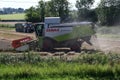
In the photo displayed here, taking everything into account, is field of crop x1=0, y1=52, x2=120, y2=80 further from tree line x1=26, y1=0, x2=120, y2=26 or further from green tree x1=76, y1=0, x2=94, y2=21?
green tree x1=76, y1=0, x2=94, y2=21

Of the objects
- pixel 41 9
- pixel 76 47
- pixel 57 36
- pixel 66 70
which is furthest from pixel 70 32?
pixel 41 9

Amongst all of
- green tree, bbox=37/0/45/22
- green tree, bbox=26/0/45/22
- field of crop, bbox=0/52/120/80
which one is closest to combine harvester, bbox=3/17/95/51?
field of crop, bbox=0/52/120/80

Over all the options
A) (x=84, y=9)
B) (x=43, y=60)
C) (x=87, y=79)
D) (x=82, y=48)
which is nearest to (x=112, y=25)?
(x=84, y=9)

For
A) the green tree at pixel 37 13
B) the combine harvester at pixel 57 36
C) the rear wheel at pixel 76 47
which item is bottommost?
the green tree at pixel 37 13

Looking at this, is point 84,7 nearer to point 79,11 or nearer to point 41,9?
point 79,11

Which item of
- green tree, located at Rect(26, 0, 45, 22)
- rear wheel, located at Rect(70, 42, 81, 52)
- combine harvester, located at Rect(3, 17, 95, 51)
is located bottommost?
green tree, located at Rect(26, 0, 45, 22)

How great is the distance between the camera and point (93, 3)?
220ft

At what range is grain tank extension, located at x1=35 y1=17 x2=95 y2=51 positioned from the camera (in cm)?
2472

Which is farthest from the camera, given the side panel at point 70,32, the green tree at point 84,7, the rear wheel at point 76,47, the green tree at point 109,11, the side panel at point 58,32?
the green tree at point 84,7

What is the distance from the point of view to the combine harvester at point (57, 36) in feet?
81.1

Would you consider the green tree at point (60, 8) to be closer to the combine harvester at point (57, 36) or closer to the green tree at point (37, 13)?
the green tree at point (37, 13)

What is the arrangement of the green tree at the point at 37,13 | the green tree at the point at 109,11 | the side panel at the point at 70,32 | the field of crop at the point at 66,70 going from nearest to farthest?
the field of crop at the point at 66,70 < the side panel at the point at 70,32 < the green tree at the point at 109,11 < the green tree at the point at 37,13

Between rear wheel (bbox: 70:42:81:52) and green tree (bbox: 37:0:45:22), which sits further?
green tree (bbox: 37:0:45:22)

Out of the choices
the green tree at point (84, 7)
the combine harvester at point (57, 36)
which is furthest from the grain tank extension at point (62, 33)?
the green tree at point (84, 7)
